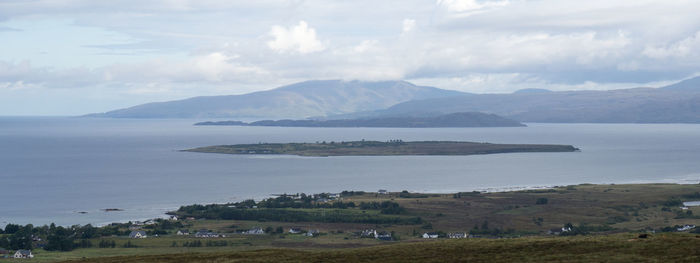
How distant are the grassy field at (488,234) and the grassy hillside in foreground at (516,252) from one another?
0.16ft

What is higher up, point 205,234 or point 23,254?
point 205,234

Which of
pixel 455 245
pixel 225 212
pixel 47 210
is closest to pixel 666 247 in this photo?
pixel 455 245

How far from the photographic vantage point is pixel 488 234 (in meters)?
75.0

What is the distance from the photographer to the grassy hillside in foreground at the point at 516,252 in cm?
3503

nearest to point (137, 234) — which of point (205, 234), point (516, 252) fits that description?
point (205, 234)

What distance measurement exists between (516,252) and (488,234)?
1492 inches

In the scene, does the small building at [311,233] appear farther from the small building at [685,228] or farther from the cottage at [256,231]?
the small building at [685,228]

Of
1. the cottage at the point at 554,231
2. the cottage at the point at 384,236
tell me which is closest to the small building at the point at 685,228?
the cottage at the point at 554,231

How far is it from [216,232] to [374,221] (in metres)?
17.5

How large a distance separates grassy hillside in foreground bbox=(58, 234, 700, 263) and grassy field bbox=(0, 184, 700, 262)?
5 cm

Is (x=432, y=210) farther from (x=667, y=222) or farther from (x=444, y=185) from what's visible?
(x=444, y=185)

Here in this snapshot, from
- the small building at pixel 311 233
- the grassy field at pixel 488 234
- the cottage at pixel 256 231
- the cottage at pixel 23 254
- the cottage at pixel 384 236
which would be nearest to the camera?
the grassy field at pixel 488 234

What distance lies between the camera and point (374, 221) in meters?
83.8

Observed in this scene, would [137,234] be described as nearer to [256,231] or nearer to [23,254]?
[256,231]
